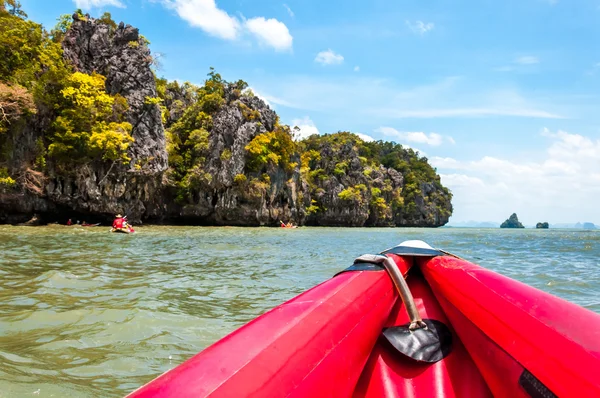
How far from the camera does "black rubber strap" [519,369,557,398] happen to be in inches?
48.6

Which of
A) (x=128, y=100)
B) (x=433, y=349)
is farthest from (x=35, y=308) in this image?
(x=128, y=100)

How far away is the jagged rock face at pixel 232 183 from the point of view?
32094 millimetres

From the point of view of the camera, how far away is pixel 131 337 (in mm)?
3189

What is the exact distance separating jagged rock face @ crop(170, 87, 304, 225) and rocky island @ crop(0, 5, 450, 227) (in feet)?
0.32

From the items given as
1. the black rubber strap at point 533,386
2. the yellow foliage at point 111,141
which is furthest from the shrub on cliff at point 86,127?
the black rubber strap at point 533,386

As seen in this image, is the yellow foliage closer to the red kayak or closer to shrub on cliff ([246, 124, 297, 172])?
shrub on cliff ([246, 124, 297, 172])

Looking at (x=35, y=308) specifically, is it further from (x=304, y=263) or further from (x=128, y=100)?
(x=128, y=100)

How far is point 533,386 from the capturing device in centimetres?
131

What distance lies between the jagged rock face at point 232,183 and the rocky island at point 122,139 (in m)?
0.10

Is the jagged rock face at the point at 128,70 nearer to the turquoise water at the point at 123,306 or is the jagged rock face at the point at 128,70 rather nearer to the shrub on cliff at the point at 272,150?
the shrub on cliff at the point at 272,150

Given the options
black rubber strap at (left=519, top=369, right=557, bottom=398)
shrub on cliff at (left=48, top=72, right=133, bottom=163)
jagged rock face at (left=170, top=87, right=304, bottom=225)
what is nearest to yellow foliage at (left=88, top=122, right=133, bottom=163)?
shrub on cliff at (left=48, top=72, right=133, bottom=163)

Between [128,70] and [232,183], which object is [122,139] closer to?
[128,70]

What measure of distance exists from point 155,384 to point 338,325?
2.70 ft

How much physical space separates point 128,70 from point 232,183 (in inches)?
480
